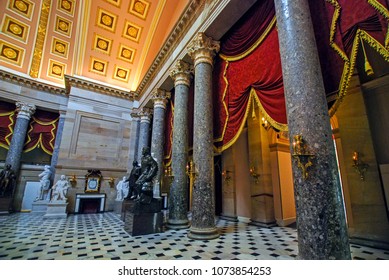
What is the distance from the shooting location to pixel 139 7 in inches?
367

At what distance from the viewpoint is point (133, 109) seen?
445 inches

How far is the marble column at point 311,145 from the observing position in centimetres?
201

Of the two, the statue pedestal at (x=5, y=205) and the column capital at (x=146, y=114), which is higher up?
the column capital at (x=146, y=114)

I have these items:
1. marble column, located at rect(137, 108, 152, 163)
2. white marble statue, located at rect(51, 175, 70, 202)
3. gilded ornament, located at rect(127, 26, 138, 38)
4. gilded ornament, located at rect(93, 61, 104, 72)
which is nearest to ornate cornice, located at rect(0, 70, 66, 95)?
gilded ornament, located at rect(93, 61, 104, 72)

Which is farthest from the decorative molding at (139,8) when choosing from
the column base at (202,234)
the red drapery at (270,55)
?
the column base at (202,234)

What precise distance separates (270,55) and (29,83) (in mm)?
12100

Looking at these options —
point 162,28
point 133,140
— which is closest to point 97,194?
point 133,140

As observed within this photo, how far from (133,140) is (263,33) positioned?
8.98 m

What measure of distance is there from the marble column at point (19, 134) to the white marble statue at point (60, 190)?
110 inches

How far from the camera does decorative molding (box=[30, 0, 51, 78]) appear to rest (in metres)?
9.59

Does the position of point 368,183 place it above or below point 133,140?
below

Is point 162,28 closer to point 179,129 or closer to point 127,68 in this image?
point 127,68

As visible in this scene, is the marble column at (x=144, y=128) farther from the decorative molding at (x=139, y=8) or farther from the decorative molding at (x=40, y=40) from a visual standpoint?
the decorative molding at (x=40, y=40)

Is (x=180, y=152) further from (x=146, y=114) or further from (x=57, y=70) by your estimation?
(x=57, y=70)
